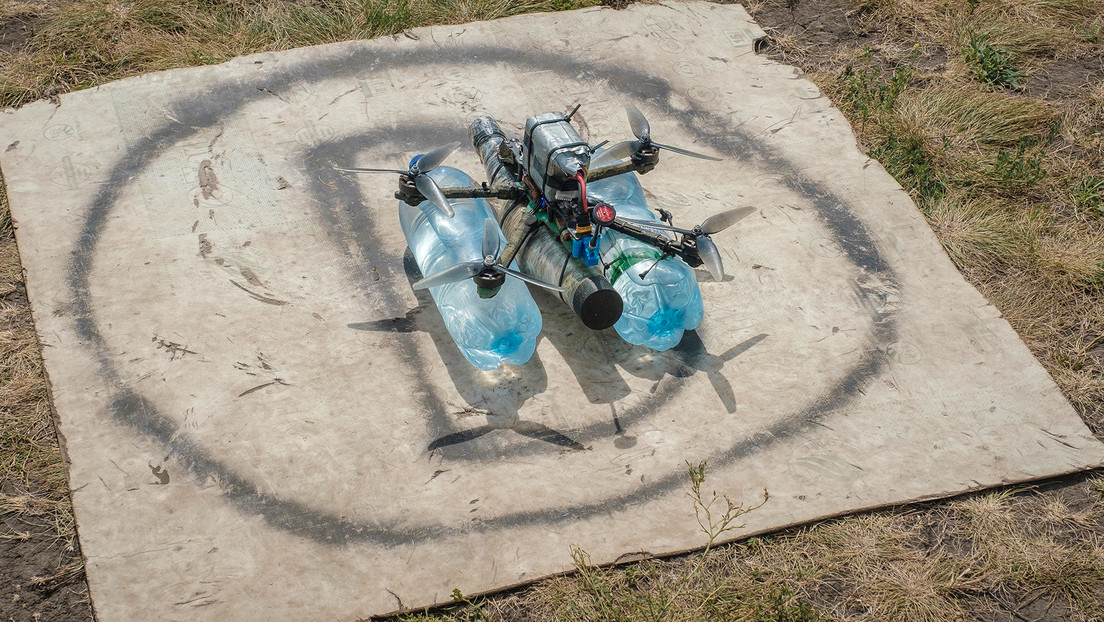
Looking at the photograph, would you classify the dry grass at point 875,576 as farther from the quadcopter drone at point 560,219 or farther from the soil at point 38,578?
the soil at point 38,578

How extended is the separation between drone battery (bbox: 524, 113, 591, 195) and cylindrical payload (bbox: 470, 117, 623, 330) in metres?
0.47

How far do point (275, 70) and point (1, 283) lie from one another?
172 inches

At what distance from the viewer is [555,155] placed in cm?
859

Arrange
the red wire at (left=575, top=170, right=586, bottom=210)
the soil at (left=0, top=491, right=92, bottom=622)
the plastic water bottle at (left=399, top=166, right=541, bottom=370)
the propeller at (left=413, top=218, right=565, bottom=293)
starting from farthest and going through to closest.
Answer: the plastic water bottle at (left=399, top=166, right=541, bottom=370)
the red wire at (left=575, top=170, right=586, bottom=210)
the propeller at (left=413, top=218, right=565, bottom=293)
the soil at (left=0, top=491, right=92, bottom=622)

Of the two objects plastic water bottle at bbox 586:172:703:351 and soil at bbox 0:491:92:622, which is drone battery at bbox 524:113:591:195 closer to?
plastic water bottle at bbox 586:172:703:351

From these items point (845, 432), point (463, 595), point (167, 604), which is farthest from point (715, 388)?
point (167, 604)

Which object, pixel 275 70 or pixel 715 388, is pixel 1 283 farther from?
pixel 715 388

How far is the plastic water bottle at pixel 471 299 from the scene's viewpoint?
29.1 feet

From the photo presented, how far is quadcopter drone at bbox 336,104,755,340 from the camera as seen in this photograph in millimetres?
8508

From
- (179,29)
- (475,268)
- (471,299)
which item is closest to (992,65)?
(471,299)

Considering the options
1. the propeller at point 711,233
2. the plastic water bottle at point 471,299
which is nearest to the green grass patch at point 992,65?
the propeller at point 711,233

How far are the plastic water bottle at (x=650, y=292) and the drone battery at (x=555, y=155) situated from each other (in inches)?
29.0

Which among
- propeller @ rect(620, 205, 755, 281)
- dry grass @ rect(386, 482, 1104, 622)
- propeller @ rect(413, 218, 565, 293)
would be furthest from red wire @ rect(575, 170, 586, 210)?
dry grass @ rect(386, 482, 1104, 622)

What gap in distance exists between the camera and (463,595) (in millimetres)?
7812
